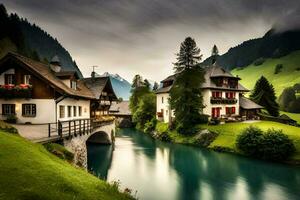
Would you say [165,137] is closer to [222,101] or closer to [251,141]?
[222,101]

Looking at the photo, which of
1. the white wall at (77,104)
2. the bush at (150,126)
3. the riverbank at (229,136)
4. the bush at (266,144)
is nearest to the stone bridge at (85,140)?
the white wall at (77,104)

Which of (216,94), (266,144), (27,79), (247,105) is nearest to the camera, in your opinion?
(27,79)

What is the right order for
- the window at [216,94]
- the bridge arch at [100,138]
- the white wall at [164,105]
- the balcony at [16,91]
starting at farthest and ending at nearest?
the white wall at [164,105] → the window at [216,94] → the bridge arch at [100,138] → the balcony at [16,91]

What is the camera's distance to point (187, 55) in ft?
171

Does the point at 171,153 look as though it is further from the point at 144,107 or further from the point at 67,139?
the point at 144,107

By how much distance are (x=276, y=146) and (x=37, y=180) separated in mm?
33103

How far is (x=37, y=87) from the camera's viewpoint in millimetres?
28500

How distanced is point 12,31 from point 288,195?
89.0m

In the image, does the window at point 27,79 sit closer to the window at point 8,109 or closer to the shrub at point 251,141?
the window at point 8,109

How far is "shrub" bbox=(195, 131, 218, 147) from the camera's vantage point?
Answer: 45263 mm

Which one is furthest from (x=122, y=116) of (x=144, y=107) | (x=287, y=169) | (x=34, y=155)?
(x=34, y=155)

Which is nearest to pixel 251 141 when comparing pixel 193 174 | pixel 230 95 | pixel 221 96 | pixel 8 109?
pixel 193 174

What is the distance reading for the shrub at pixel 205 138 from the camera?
45263 mm

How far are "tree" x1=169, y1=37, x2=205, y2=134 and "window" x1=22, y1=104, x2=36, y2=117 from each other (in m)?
27.8
